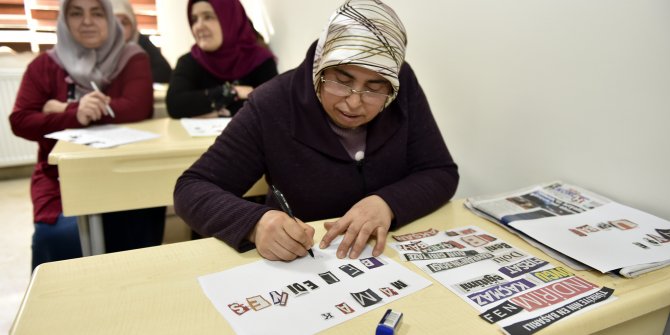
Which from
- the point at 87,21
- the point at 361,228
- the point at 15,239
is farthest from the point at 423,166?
the point at 15,239

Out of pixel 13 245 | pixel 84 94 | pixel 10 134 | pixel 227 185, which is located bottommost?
pixel 13 245

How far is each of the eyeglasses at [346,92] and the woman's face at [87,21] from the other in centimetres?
147

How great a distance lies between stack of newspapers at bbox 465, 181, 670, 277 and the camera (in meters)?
0.78

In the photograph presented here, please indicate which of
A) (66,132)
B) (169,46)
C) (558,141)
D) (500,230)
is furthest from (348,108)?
(169,46)

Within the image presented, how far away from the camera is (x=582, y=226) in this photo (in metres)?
0.91

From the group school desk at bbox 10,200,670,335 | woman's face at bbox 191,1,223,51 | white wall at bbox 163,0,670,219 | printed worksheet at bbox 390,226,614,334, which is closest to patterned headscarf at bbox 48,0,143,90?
woman's face at bbox 191,1,223,51

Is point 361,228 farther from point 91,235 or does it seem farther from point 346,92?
point 91,235

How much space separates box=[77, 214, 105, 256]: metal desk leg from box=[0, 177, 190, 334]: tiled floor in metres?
0.53

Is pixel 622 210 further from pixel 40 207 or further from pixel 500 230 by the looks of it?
pixel 40 207

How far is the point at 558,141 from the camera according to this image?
3.70ft

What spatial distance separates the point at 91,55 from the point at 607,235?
207 centimetres

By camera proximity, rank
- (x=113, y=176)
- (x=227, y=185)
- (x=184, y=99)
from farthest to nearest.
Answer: (x=184, y=99) < (x=113, y=176) < (x=227, y=185)

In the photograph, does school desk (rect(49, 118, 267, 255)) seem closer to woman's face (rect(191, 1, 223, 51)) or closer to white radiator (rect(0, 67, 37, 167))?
woman's face (rect(191, 1, 223, 51))

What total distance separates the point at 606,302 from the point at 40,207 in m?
1.75
